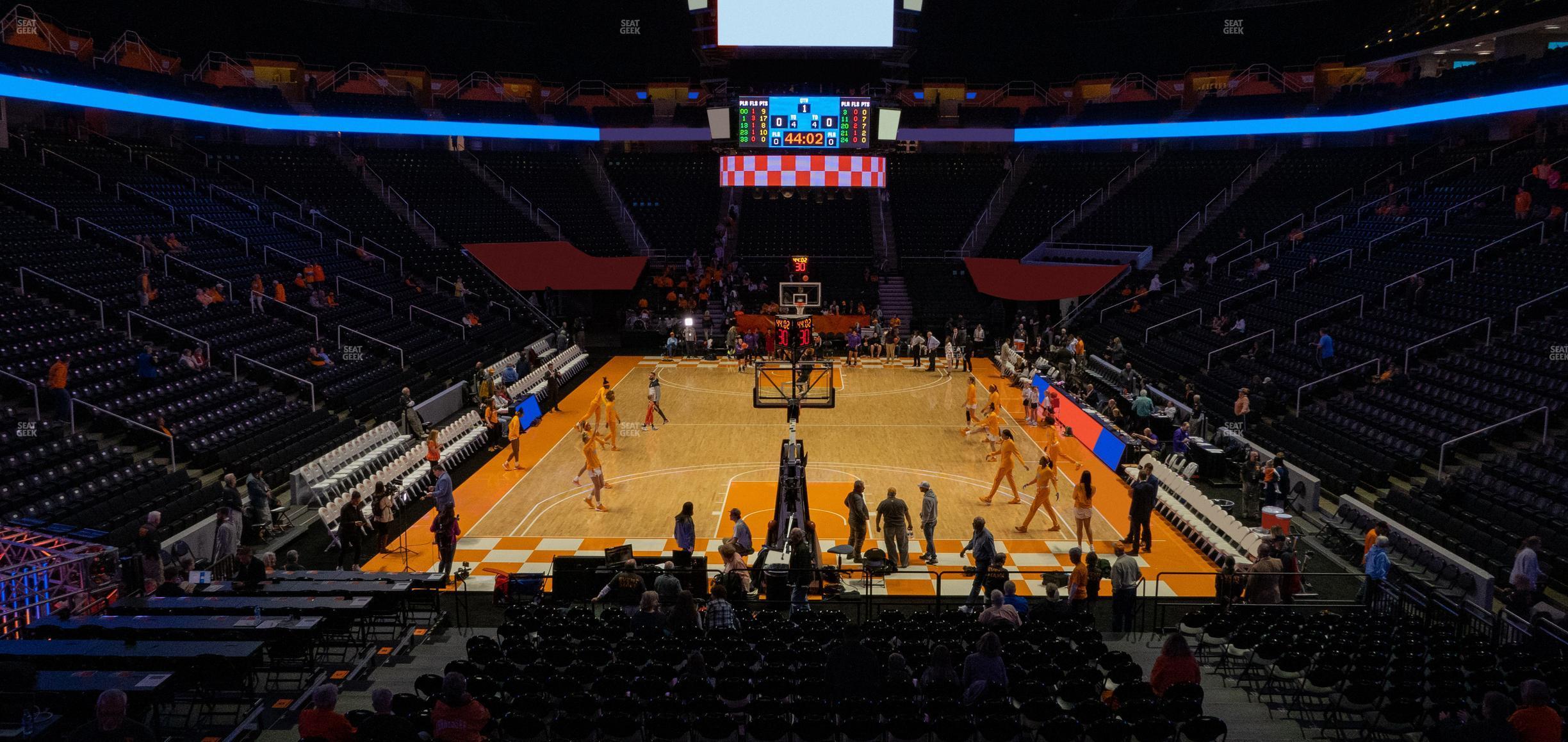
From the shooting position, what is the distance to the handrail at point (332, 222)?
104ft

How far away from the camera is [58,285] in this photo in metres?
20.0

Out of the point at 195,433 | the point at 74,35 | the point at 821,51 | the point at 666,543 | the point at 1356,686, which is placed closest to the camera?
the point at 1356,686

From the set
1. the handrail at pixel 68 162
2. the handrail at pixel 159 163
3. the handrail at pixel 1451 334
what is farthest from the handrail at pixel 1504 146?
the handrail at pixel 68 162

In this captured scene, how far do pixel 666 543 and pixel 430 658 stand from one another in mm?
5377

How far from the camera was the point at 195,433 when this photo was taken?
1736 centimetres

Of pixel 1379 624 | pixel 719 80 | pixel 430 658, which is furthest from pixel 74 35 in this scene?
pixel 1379 624

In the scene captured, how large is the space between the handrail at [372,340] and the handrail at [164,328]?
3.95m

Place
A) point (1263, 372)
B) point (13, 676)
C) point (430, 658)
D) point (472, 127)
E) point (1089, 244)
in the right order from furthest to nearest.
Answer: point (472, 127) → point (1089, 244) → point (1263, 372) → point (430, 658) → point (13, 676)

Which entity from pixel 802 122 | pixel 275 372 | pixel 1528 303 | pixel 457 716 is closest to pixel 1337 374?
pixel 1528 303

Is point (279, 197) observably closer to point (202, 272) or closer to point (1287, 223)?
point (202, 272)

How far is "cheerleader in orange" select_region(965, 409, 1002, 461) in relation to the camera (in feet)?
71.8

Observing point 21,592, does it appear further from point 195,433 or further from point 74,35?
point 74,35

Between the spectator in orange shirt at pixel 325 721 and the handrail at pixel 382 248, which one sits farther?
the handrail at pixel 382 248

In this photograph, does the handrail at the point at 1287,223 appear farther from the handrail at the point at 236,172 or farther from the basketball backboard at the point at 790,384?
the handrail at the point at 236,172
